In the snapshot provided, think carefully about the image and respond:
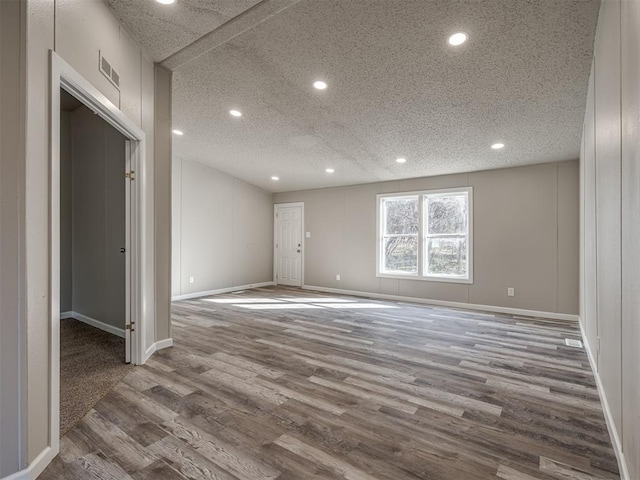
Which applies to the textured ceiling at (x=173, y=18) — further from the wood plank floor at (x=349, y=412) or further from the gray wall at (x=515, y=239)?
the gray wall at (x=515, y=239)

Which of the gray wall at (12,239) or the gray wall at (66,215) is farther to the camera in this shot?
the gray wall at (66,215)

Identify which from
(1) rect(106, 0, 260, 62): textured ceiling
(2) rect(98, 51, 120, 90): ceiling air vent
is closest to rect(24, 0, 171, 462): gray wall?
(2) rect(98, 51, 120, 90): ceiling air vent

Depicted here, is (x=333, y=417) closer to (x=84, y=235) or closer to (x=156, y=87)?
(x=156, y=87)

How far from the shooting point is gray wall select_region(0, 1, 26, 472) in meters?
1.42

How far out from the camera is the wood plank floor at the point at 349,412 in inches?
65.1

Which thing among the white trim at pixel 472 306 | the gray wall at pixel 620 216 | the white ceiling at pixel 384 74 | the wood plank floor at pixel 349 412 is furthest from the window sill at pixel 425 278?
the gray wall at pixel 620 216

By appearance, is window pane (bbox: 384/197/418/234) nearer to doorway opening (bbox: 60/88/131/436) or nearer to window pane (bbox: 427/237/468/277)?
window pane (bbox: 427/237/468/277)

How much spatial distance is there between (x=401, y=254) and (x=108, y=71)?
5418 mm

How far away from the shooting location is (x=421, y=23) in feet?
7.97

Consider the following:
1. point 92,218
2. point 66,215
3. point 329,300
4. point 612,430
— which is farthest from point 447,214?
point 66,215

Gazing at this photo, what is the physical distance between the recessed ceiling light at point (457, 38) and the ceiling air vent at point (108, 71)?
2566mm

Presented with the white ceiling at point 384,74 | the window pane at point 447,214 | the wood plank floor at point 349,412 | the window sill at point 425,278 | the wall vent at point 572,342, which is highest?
the white ceiling at point 384,74

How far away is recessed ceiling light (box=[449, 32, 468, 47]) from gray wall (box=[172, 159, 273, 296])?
5147mm

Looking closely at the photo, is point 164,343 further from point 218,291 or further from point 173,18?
point 218,291
